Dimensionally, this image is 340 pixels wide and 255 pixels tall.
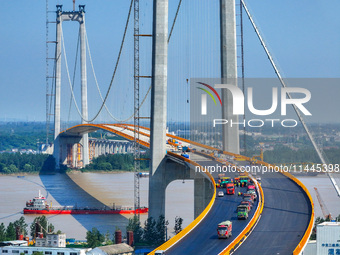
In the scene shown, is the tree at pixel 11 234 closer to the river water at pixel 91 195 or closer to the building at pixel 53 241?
the river water at pixel 91 195

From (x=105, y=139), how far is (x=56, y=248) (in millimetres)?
78284

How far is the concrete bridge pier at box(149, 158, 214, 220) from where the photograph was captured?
126ft

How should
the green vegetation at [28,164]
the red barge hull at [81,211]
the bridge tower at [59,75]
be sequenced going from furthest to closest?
the green vegetation at [28,164] < the bridge tower at [59,75] < the red barge hull at [81,211]

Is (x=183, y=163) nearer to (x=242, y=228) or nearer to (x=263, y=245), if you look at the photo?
(x=242, y=228)

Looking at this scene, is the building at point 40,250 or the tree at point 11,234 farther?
the tree at point 11,234

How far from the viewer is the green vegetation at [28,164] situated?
3674 inches

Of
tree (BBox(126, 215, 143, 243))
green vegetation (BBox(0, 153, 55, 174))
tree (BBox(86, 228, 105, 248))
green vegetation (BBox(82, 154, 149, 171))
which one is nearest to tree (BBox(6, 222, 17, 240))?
tree (BBox(86, 228, 105, 248))

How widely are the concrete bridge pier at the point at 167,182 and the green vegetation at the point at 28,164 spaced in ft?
176

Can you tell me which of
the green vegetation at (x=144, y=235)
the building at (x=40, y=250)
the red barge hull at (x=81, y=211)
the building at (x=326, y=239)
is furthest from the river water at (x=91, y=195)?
the building at (x=326, y=239)

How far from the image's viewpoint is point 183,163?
37.8 m

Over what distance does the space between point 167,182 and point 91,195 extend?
23.3 metres

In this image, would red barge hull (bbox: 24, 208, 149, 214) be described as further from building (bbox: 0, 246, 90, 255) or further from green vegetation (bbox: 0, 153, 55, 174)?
green vegetation (bbox: 0, 153, 55, 174)

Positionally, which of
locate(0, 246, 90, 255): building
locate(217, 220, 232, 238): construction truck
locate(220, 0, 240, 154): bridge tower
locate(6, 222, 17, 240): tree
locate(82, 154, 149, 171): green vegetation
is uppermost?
locate(220, 0, 240, 154): bridge tower

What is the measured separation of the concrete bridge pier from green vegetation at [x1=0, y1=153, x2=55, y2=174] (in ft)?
176
